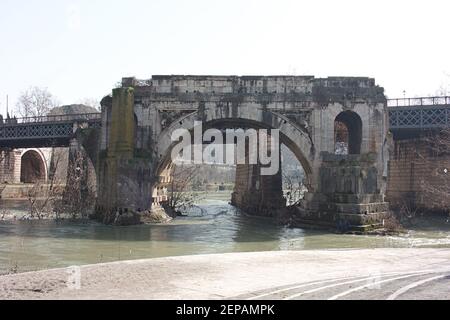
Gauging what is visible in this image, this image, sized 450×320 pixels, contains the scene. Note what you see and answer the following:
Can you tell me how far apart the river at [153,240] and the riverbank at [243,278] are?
346cm

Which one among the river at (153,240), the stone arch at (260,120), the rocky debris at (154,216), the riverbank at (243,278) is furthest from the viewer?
the stone arch at (260,120)

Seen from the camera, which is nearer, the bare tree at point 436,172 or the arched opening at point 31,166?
the bare tree at point 436,172

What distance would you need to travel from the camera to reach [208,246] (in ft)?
66.2

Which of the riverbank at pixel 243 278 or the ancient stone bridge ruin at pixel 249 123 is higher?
the ancient stone bridge ruin at pixel 249 123

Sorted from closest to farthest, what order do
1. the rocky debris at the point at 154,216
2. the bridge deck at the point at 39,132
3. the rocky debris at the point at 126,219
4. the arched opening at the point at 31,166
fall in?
the rocky debris at the point at 126,219
the rocky debris at the point at 154,216
the bridge deck at the point at 39,132
the arched opening at the point at 31,166

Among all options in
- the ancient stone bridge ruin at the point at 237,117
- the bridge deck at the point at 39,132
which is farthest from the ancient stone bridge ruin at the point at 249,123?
the bridge deck at the point at 39,132

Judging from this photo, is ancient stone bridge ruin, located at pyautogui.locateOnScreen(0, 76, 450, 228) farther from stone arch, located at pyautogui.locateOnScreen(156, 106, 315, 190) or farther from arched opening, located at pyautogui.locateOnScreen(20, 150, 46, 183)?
arched opening, located at pyautogui.locateOnScreen(20, 150, 46, 183)

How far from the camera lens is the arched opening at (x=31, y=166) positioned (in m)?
68.4

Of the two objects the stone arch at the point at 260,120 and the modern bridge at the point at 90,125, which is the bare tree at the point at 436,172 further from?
the stone arch at the point at 260,120

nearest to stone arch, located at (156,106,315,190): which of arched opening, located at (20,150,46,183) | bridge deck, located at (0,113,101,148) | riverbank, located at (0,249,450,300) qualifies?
riverbank, located at (0,249,450,300)

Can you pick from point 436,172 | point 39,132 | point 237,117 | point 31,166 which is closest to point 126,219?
point 237,117

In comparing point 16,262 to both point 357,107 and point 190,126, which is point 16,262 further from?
point 357,107
